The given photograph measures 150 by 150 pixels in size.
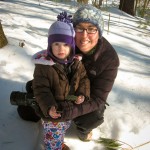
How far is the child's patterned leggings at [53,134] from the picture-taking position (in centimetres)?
190

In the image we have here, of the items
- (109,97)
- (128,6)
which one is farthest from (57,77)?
(128,6)

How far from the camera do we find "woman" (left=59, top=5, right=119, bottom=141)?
6.27 feet

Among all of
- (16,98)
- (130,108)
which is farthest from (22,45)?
(130,108)

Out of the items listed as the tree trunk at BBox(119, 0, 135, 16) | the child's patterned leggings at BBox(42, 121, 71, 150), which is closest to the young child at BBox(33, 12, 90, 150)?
the child's patterned leggings at BBox(42, 121, 71, 150)

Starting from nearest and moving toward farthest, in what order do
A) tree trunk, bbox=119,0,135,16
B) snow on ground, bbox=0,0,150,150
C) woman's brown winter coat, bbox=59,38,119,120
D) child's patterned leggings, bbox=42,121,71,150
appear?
1. child's patterned leggings, bbox=42,121,71,150
2. woman's brown winter coat, bbox=59,38,119,120
3. snow on ground, bbox=0,0,150,150
4. tree trunk, bbox=119,0,135,16

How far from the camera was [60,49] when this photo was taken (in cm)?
177

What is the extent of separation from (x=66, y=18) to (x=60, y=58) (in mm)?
282

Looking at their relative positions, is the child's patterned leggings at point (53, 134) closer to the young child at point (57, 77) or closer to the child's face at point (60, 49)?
the young child at point (57, 77)

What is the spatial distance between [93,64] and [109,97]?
2.74ft

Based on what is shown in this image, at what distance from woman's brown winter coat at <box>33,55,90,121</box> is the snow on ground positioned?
1.48 ft

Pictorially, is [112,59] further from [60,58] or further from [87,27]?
[60,58]

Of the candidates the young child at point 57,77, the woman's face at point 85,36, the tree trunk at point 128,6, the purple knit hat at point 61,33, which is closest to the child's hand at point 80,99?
the young child at point 57,77

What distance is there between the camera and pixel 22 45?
324cm

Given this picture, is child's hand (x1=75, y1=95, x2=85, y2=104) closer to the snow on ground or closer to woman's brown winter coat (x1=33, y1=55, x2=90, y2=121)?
woman's brown winter coat (x1=33, y1=55, x2=90, y2=121)
